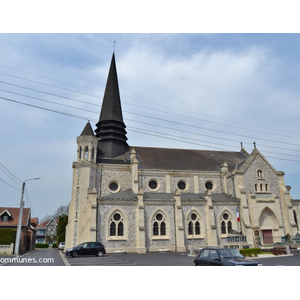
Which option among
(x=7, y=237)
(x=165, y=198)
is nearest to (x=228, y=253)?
(x=165, y=198)

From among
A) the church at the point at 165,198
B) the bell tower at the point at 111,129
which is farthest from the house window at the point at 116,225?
the bell tower at the point at 111,129

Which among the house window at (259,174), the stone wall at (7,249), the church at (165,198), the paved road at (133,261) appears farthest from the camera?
the house window at (259,174)

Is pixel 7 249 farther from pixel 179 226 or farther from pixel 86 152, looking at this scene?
pixel 179 226

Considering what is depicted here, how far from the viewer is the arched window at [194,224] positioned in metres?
33.1

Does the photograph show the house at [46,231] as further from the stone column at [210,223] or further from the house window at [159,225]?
the stone column at [210,223]

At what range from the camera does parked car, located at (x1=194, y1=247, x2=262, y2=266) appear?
35.8ft

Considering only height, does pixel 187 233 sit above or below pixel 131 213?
below

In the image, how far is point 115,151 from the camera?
1538 inches

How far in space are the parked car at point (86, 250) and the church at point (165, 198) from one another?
4.41 meters

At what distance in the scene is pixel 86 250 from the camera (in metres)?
24.6

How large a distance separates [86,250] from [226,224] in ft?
60.4

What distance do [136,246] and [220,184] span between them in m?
15.9

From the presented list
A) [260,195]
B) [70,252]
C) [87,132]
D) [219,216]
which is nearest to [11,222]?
[87,132]

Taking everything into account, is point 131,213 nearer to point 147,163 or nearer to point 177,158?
point 147,163
